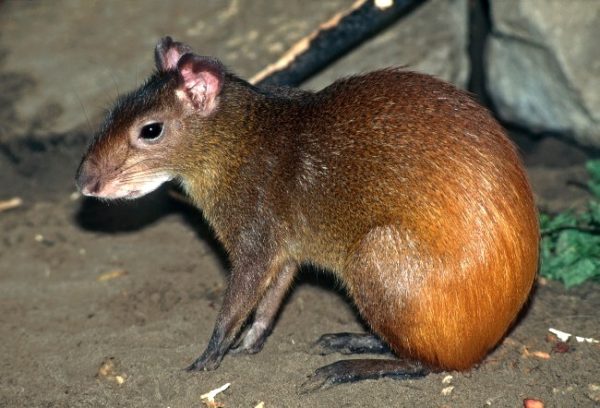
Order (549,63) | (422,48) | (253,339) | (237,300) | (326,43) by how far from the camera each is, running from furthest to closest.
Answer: (422,48)
(549,63)
(326,43)
(253,339)
(237,300)

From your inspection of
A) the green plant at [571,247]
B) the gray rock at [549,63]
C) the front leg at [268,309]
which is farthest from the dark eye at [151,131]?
the gray rock at [549,63]

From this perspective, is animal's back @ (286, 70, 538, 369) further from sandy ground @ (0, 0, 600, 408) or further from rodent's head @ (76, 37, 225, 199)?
rodent's head @ (76, 37, 225, 199)

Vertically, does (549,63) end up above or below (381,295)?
below

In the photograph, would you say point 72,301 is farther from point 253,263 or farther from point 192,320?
point 253,263

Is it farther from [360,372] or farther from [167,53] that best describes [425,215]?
[167,53]

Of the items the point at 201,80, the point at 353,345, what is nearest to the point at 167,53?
the point at 201,80
